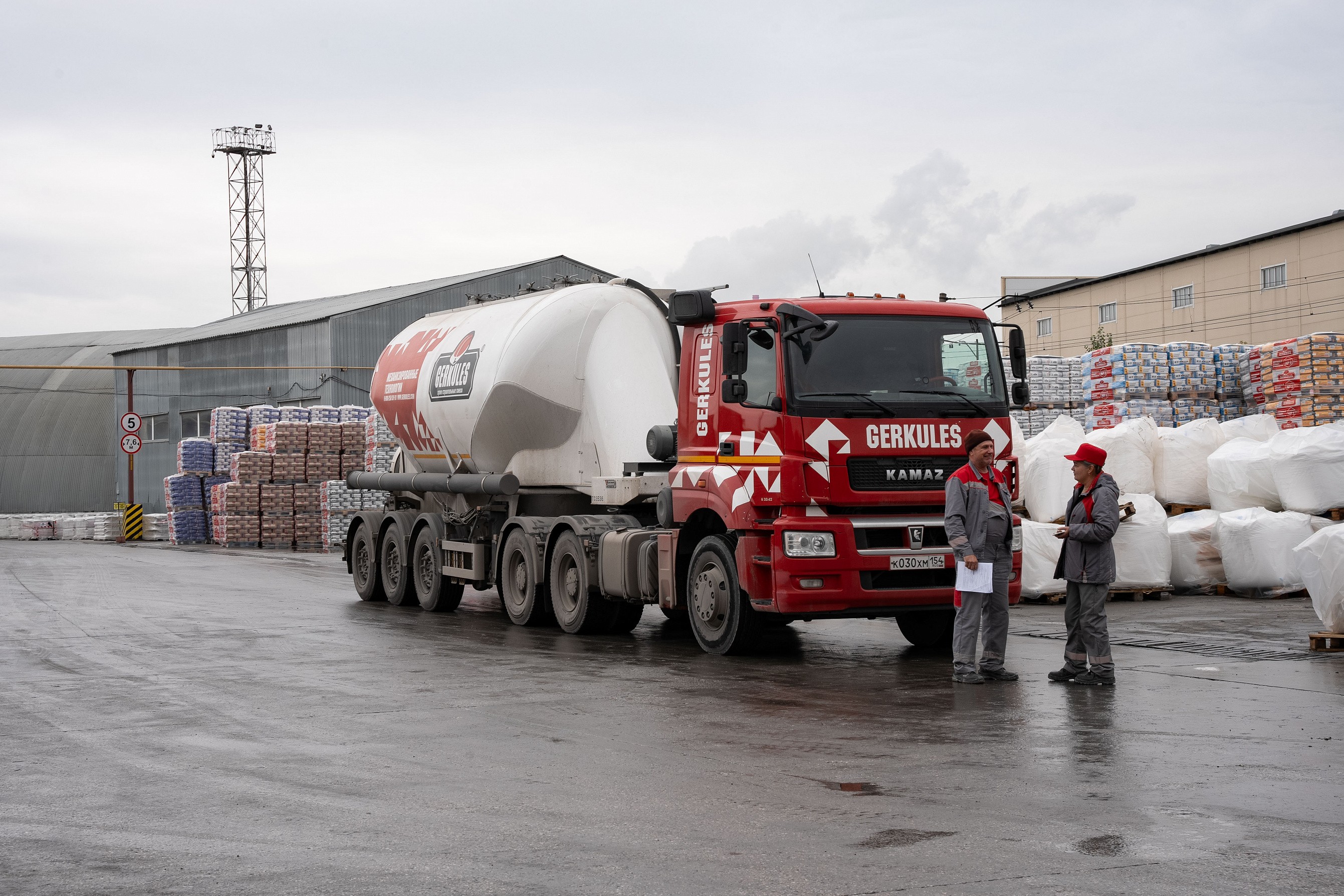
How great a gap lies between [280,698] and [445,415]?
6585 mm

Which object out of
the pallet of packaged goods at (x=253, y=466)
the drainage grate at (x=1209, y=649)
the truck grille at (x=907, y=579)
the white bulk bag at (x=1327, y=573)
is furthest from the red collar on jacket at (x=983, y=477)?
the pallet of packaged goods at (x=253, y=466)

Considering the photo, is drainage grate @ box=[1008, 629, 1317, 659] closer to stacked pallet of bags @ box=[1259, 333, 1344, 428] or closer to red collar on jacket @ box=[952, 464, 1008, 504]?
red collar on jacket @ box=[952, 464, 1008, 504]

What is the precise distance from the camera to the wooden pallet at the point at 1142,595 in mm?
16359

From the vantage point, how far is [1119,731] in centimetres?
823

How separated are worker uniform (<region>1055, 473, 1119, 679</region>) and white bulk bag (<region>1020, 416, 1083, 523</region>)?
21.9ft

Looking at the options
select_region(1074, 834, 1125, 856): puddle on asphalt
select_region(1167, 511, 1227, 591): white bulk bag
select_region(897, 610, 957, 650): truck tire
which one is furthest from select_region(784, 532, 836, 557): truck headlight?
select_region(1167, 511, 1227, 591): white bulk bag

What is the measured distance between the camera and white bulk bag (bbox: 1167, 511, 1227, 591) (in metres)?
16.8

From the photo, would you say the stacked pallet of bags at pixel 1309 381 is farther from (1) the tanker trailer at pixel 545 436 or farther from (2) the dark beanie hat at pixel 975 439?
(2) the dark beanie hat at pixel 975 439

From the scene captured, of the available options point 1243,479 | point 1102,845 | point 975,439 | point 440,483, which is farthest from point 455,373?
point 1102,845

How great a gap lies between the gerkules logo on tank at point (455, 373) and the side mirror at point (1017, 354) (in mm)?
6019

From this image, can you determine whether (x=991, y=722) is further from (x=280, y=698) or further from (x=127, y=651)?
(x=127, y=651)

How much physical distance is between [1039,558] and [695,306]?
6.38 metres

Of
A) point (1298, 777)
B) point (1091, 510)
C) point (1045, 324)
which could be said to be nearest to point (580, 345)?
point (1091, 510)

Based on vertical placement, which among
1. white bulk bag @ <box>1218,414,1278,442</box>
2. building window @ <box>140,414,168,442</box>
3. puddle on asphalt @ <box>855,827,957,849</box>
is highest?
building window @ <box>140,414,168,442</box>
